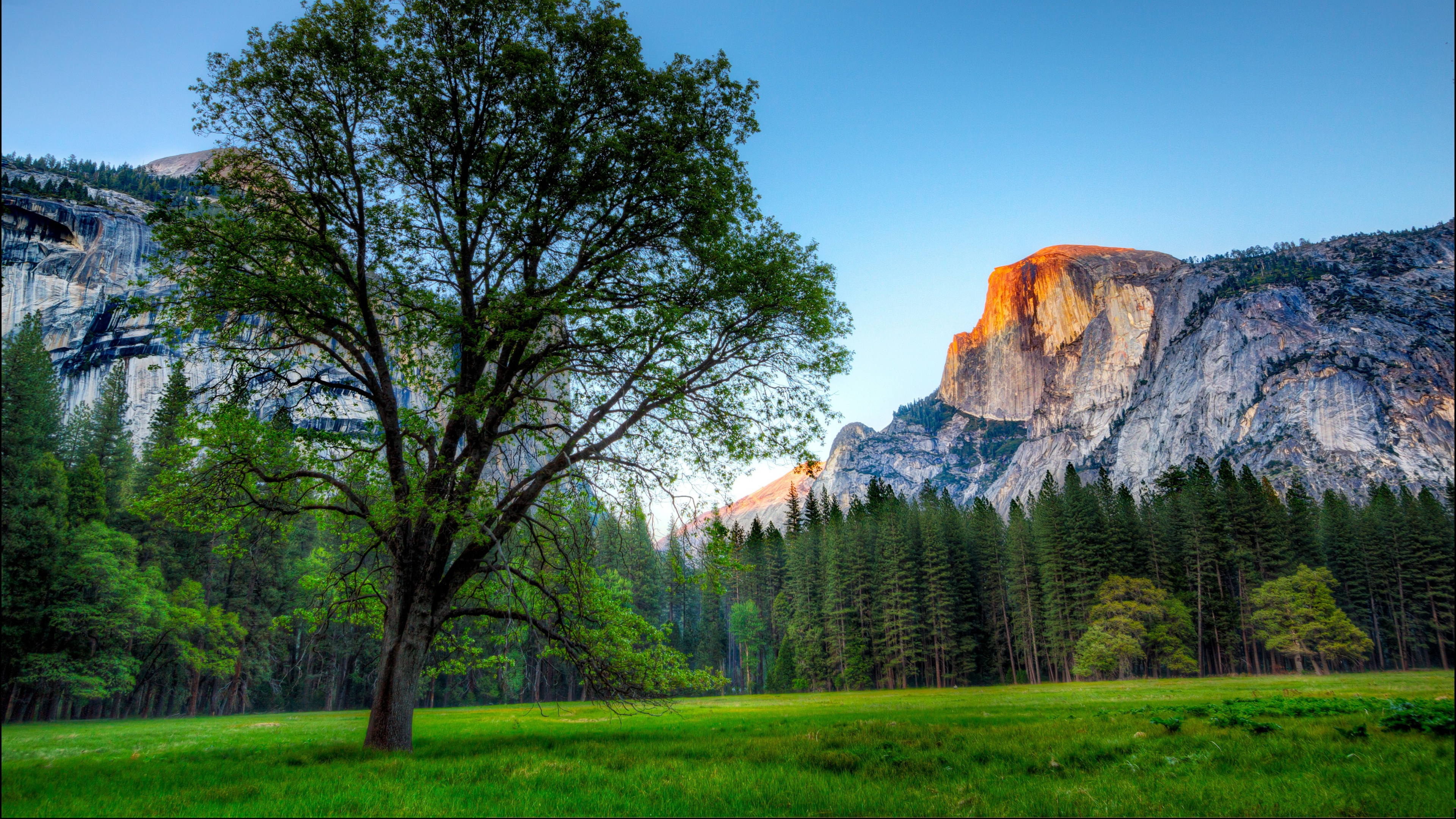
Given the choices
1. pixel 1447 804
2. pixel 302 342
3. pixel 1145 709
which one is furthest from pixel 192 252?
pixel 1145 709

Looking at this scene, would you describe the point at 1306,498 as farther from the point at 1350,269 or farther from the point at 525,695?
the point at 1350,269

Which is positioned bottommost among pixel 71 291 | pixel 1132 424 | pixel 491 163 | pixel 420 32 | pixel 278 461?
pixel 278 461

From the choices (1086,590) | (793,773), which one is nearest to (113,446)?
(793,773)

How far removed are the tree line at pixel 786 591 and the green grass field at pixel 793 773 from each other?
1487mm

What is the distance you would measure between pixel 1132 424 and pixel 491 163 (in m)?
217

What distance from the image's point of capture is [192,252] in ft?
35.7

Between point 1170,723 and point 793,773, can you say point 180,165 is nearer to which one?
point 793,773

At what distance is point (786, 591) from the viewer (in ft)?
242

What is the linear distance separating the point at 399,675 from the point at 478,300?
7.08m

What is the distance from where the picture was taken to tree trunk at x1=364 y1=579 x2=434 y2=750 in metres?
10.8

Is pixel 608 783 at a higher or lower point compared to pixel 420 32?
lower

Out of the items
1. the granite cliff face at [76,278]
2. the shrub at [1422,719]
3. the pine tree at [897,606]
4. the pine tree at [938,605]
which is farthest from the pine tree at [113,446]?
the pine tree at [938,605]

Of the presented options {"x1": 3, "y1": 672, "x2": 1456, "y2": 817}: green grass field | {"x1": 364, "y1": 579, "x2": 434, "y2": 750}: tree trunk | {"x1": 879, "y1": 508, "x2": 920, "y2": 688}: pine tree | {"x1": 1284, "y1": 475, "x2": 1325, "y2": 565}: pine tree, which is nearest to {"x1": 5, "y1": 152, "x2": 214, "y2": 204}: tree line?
{"x1": 3, "y1": 672, "x2": 1456, "y2": 817}: green grass field

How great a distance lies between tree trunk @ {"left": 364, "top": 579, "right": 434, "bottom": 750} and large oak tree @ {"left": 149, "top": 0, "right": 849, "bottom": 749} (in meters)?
0.05
